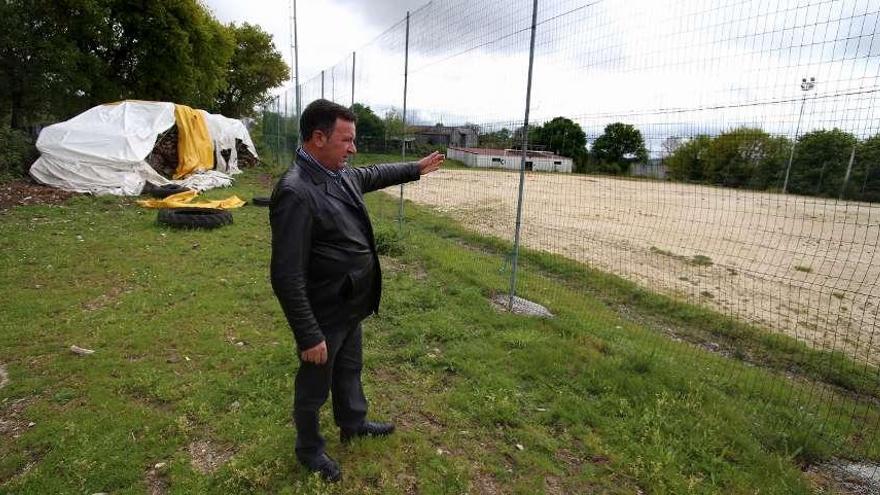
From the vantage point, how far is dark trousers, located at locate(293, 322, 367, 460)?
2.34 meters

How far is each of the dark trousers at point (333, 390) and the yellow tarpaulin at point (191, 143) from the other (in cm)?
1345

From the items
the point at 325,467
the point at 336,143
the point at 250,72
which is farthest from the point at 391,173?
the point at 250,72

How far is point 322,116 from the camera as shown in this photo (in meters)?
2.12

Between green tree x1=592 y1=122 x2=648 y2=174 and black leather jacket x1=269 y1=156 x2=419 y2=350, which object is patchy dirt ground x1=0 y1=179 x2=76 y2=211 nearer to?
black leather jacket x1=269 y1=156 x2=419 y2=350

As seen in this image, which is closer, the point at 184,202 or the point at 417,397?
the point at 417,397

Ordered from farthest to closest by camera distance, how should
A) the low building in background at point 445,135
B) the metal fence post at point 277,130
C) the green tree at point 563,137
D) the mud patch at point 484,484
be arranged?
the metal fence post at point 277,130 → the low building in background at point 445,135 → the green tree at point 563,137 → the mud patch at point 484,484

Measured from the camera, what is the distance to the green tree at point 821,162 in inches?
131

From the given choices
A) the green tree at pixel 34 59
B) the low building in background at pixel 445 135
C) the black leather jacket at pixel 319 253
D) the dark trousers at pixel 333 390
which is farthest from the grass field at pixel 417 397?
the green tree at pixel 34 59

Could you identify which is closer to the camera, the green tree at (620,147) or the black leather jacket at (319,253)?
the black leather jacket at (319,253)

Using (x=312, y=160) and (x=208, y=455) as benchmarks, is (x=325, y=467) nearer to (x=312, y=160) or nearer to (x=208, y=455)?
(x=208, y=455)

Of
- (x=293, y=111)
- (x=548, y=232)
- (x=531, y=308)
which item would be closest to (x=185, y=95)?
(x=293, y=111)

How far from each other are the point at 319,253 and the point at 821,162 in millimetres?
3609

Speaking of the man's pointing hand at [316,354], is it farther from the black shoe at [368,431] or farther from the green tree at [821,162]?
the green tree at [821,162]

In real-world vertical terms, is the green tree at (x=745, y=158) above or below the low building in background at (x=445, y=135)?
below
